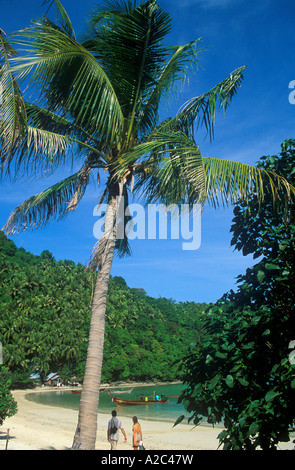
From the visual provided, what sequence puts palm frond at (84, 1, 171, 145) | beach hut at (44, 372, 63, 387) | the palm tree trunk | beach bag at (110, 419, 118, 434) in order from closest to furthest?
the palm tree trunk
palm frond at (84, 1, 171, 145)
beach bag at (110, 419, 118, 434)
beach hut at (44, 372, 63, 387)

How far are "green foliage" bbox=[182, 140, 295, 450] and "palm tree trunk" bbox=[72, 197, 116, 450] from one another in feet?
6.46

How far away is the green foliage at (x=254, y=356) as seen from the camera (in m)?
3.43

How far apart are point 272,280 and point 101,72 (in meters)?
4.27

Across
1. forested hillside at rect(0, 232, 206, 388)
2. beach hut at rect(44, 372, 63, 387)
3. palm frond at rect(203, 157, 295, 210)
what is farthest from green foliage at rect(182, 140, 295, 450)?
beach hut at rect(44, 372, 63, 387)

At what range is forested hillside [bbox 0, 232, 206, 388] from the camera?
4809 centimetres

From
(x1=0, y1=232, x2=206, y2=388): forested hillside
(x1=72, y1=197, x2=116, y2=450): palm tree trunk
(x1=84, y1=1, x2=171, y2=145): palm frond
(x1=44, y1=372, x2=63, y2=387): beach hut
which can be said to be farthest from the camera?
(x1=44, y1=372, x2=63, y2=387): beach hut

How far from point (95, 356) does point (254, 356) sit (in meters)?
2.95

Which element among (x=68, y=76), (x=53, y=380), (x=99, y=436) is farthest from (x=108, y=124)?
(x=53, y=380)

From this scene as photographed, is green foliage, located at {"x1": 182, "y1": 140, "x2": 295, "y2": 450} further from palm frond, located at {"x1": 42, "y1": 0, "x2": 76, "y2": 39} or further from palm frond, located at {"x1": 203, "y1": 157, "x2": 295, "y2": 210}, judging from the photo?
palm frond, located at {"x1": 42, "y1": 0, "x2": 76, "y2": 39}

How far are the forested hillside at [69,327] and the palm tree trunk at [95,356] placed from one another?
33.8 m

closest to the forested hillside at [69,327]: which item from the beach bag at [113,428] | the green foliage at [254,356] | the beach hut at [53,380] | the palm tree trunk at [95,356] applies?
the beach hut at [53,380]

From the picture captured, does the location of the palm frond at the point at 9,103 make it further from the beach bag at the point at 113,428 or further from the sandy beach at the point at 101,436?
the sandy beach at the point at 101,436

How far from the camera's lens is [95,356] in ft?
19.5
